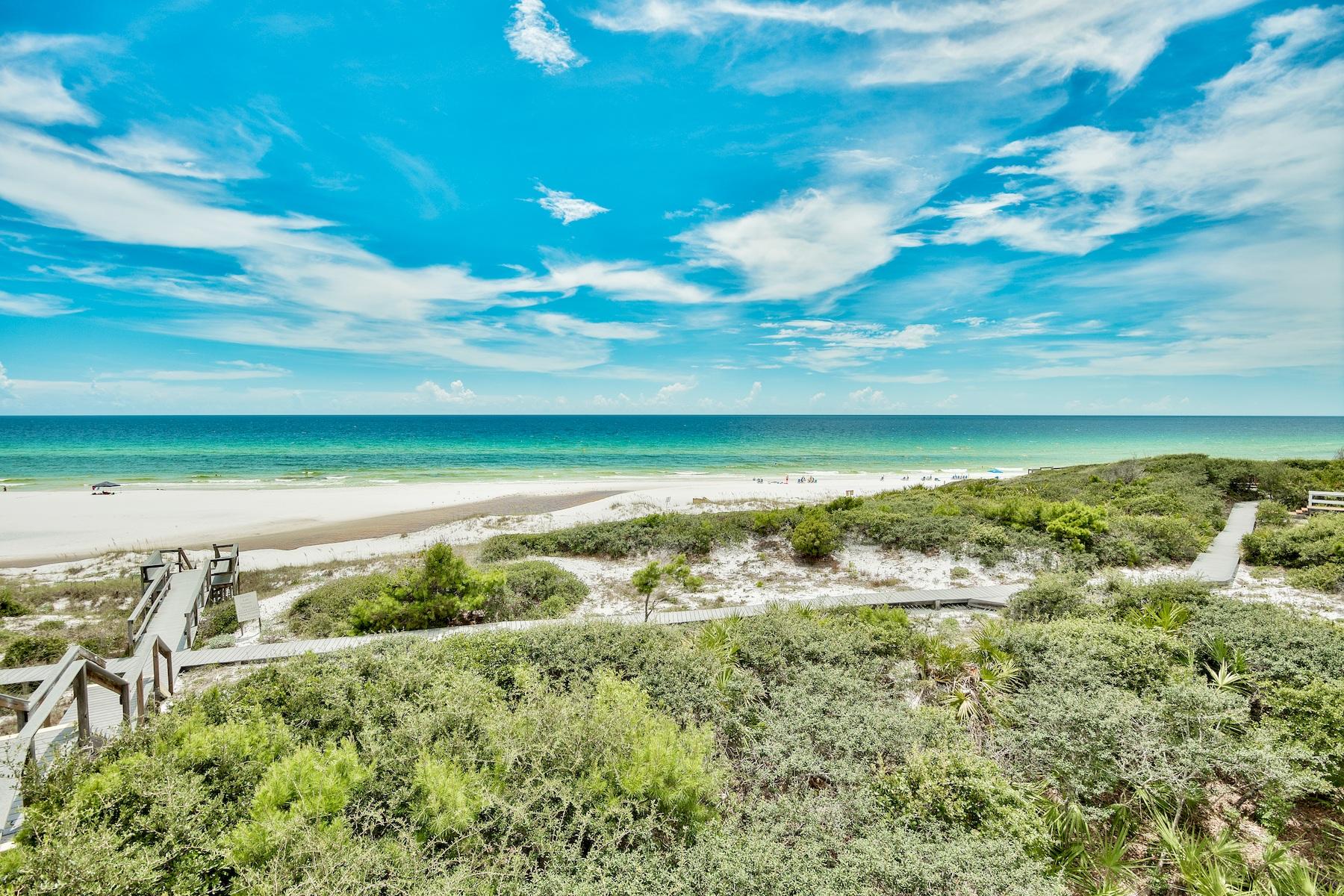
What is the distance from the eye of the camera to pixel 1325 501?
18516 mm

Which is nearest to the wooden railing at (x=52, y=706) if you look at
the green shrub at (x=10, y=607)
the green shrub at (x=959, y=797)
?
the green shrub at (x=959, y=797)

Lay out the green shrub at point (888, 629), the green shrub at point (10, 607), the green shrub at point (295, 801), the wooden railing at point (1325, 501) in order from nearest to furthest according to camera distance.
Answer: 1. the green shrub at point (295, 801)
2. the green shrub at point (888, 629)
3. the green shrub at point (10, 607)
4. the wooden railing at point (1325, 501)

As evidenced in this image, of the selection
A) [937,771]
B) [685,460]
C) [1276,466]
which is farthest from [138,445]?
[1276,466]

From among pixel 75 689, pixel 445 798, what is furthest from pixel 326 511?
pixel 445 798

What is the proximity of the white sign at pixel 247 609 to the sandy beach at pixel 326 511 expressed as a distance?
8002 mm

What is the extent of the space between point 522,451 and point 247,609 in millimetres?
63117

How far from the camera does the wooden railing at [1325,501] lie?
1812 centimetres

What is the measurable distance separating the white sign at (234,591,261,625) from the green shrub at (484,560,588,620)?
4.77 m

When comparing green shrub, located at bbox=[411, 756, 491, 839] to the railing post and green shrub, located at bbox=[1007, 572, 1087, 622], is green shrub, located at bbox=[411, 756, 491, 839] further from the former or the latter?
green shrub, located at bbox=[1007, 572, 1087, 622]

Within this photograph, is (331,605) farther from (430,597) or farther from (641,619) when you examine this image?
(641,619)

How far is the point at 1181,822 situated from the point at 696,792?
511 centimetres

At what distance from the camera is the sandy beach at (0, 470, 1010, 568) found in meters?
22.4

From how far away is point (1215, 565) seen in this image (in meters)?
13.2

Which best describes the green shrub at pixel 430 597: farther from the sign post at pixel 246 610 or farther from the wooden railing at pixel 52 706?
the wooden railing at pixel 52 706
